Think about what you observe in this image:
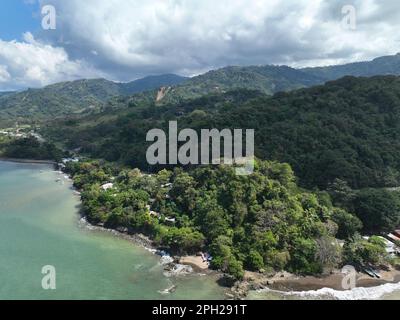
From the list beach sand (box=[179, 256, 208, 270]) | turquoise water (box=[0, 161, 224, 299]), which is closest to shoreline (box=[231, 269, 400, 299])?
turquoise water (box=[0, 161, 224, 299])

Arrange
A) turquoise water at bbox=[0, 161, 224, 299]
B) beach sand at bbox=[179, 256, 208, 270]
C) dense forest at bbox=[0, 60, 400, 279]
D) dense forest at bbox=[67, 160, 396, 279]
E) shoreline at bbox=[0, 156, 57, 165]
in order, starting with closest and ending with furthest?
1. turquoise water at bbox=[0, 161, 224, 299]
2. dense forest at bbox=[67, 160, 396, 279]
3. beach sand at bbox=[179, 256, 208, 270]
4. dense forest at bbox=[0, 60, 400, 279]
5. shoreline at bbox=[0, 156, 57, 165]

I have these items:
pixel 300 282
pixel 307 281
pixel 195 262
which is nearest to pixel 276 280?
pixel 300 282

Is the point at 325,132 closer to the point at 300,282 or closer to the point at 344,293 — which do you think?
the point at 300,282

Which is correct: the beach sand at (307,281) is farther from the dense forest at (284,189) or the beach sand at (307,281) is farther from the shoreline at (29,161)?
the shoreline at (29,161)

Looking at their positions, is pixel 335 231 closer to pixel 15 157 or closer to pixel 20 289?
pixel 20 289

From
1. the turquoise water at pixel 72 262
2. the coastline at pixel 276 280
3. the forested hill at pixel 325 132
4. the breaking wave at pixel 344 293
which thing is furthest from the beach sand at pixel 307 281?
the forested hill at pixel 325 132

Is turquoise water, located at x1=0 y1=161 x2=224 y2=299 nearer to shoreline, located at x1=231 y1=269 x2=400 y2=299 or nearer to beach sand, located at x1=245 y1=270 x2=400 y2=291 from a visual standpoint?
shoreline, located at x1=231 y1=269 x2=400 y2=299

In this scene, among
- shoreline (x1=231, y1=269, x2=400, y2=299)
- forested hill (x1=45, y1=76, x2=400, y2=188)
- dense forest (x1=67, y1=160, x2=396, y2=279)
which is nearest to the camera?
shoreline (x1=231, y1=269, x2=400, y2=299)

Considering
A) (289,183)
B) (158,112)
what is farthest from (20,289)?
(158,112)
